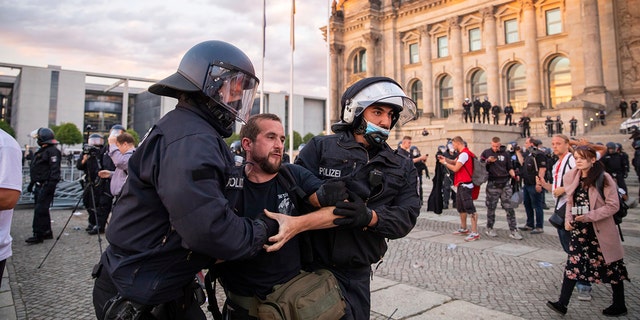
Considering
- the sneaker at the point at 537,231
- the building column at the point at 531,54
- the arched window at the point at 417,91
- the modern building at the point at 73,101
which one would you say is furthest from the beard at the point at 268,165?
the modern building at the point at 73,101

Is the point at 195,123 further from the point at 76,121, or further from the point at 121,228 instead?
the point at 76,121

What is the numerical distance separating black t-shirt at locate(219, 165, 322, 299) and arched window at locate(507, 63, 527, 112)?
116ft

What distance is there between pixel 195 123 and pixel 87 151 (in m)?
6.84

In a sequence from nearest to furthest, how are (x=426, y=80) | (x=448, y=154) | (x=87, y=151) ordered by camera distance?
1. (x=87, y=151)
2. (x=448, y=154)
3. (x=426, y=80)

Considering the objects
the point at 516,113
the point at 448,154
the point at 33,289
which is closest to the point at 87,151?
the point at 33,289

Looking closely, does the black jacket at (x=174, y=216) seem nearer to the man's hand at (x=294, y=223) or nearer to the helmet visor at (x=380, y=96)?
the man's hand at (x=294, y=223)

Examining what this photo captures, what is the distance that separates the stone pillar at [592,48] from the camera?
25891 millimetres

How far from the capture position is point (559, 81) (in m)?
30.1

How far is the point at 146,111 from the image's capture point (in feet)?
265

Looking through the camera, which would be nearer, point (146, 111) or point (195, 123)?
point (195, 123)

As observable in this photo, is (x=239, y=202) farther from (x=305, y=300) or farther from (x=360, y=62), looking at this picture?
(x=360, y=62)

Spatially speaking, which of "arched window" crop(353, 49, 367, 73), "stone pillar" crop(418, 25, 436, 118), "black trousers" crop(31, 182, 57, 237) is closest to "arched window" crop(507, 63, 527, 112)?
"stone pillar" crop(418, 25, 436, 118)

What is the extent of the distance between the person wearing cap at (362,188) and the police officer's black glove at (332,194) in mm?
34

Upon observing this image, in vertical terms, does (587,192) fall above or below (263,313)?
above
